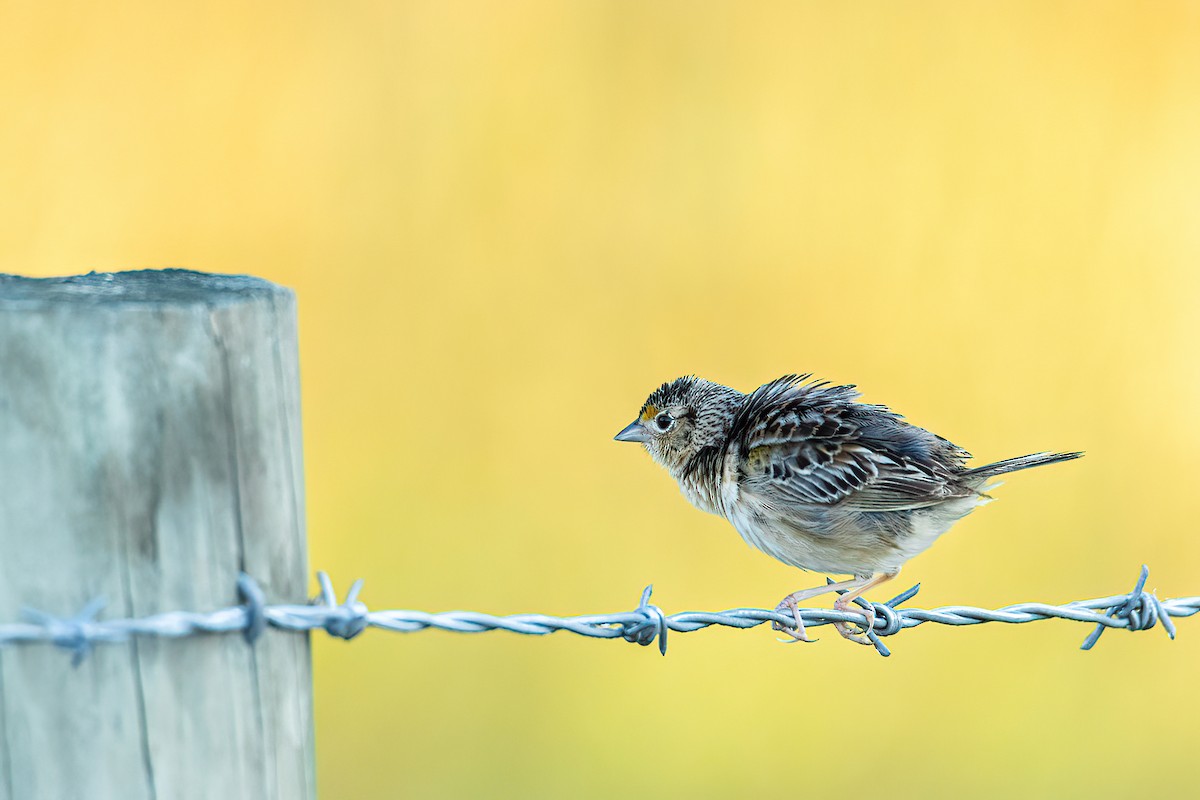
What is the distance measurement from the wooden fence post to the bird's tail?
290 cm

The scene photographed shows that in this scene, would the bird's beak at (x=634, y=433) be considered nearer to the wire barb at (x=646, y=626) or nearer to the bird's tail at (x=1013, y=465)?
the bird's tail at (x=1013, y=465)

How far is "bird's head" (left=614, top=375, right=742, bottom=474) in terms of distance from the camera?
18.2 ft

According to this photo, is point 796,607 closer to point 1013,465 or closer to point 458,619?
point 1013,465

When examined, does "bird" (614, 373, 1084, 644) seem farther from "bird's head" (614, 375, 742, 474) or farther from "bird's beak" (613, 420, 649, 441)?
"bird's beak" (613, 420, 649, 441)

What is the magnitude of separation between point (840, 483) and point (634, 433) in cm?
126

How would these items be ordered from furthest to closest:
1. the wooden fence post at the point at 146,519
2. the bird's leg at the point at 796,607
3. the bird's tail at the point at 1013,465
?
1. the bird's tail at the point at 1013,465
2. the bird's leg at the point at 796,607
3. the wooden fence post at the point at 146,519

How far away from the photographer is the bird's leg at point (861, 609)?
13.9ft

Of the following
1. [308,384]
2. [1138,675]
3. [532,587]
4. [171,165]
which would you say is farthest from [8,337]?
[1138,675]

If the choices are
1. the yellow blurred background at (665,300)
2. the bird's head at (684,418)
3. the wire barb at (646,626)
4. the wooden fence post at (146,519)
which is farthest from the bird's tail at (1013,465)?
the wooden fence post at (146,519)

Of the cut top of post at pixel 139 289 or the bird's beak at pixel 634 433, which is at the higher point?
the bird's beak at pixel 634 433

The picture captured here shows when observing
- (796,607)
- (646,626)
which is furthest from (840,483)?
(646,626)

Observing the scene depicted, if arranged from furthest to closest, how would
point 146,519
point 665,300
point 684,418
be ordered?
point 665,300 → point 684,418 → point 146,519

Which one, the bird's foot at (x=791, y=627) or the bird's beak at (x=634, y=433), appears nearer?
the bird's foot at (x=791, y=627)

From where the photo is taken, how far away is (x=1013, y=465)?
4.75 meters
